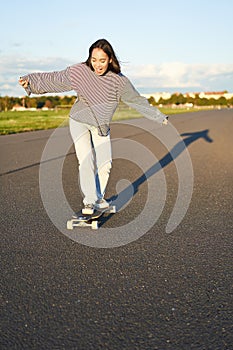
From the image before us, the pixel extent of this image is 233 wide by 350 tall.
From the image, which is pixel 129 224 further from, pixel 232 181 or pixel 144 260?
pixel 232 181

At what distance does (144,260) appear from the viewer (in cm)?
373

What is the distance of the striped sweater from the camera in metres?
4.55

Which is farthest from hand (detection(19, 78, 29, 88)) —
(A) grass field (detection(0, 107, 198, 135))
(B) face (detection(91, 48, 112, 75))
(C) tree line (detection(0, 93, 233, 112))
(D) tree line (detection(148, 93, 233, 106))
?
(D) tree line (detection(148, 93, 233, 106))

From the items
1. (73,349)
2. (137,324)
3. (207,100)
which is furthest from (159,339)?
(207,100)

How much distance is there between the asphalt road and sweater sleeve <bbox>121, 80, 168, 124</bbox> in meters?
1.08

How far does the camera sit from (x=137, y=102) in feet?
16.3

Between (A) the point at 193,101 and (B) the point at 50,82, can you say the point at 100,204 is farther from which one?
(A) the point at 193,101

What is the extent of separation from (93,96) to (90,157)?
2.03 ft

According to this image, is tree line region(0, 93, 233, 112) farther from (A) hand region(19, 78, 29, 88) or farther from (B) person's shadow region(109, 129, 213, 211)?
(A) hand region(19, 78, 29, 88)

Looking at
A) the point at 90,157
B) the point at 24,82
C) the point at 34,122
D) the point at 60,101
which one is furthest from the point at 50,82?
the point at 60,101

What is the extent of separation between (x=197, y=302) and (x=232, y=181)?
16.0 feet

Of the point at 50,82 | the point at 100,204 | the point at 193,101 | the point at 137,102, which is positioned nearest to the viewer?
the point at 50,82

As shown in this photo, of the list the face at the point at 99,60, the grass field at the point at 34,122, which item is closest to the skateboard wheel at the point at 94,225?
the grass field at the point at 34,122

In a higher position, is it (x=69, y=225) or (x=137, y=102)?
(x=137, y=102)
